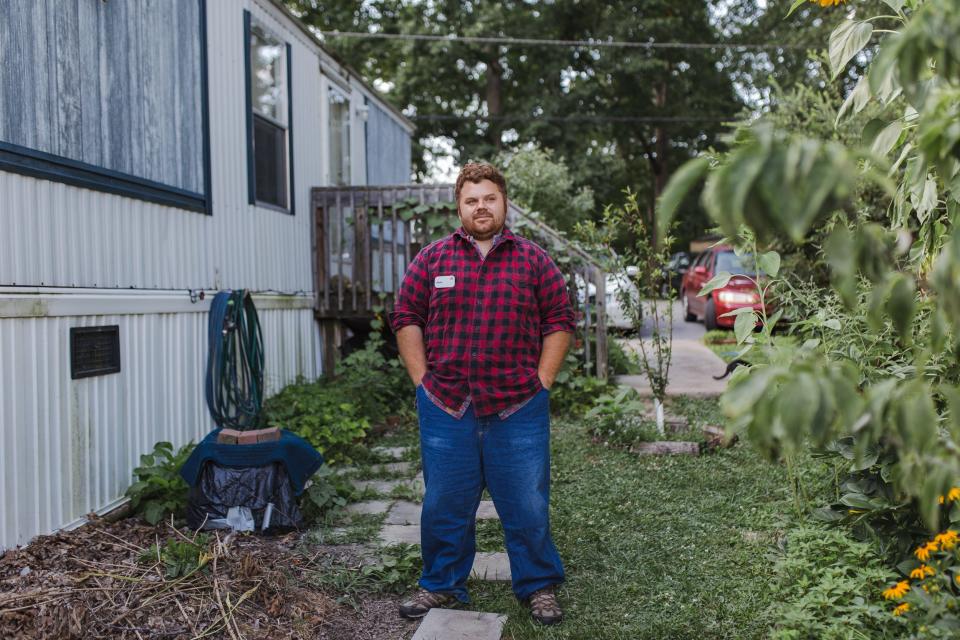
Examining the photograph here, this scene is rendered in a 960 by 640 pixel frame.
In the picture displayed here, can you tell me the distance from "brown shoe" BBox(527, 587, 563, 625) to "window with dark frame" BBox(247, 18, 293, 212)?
4.51m

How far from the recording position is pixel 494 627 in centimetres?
311

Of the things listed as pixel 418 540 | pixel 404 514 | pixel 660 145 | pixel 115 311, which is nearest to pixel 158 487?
pixel 115 311

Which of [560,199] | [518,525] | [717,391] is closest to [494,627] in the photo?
[518,525]

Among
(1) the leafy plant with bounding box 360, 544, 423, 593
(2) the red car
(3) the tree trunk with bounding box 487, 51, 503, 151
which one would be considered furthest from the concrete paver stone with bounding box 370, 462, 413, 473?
(3) the tree trunk with bounding box 487, 51, 503, 151

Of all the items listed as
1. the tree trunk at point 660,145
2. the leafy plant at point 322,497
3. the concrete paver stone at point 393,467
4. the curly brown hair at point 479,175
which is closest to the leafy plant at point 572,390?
the concrete paver stone at point 393,467

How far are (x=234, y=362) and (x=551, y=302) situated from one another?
123 inches

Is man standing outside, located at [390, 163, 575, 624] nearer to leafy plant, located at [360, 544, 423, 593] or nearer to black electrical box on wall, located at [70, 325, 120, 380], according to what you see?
leafy plant, located at [360, 544, 423, 593]

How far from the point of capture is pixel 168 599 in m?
3.10

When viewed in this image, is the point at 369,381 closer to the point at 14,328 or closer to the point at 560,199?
the point at 14,328

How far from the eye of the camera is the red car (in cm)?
1170

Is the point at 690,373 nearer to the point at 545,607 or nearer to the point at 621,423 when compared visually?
the point at 621,423

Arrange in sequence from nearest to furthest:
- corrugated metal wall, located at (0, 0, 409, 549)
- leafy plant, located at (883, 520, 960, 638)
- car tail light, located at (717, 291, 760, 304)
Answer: leafy plant, located at (883, 520, 960, 638) → corrugated metal wall, located at (0, 0, 409, 549) → car tail light, located at (717, 291, 760, 304)

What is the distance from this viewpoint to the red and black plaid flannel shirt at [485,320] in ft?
10.5

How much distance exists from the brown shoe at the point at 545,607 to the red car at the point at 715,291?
23.6ft
